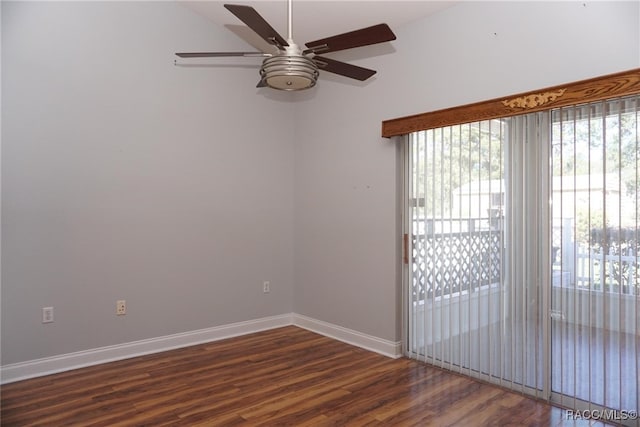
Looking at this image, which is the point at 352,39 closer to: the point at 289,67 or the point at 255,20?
the point at 289,67

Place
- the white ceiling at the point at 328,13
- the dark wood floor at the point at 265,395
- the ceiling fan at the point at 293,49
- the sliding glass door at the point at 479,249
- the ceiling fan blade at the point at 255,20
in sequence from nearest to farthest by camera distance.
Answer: the ceiling fan blade at the point at 255,20
the ceiling fan at the point at 293,49
the dark wood floor at the point at 265,395
the sliding glass door at the point at 479,249
the white ceiling at the point at 328,13

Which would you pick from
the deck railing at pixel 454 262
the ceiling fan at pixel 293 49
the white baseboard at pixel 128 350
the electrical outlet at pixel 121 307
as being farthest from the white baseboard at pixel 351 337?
the ceiling fan at pixel 293 49

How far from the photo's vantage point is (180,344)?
399cm

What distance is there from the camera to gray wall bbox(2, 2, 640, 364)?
3125 millimetres

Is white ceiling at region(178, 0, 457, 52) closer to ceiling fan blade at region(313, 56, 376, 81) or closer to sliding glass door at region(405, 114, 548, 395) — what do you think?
sliding glass door at region(405, 114, 548, 395)

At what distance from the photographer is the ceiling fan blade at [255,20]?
1936 mm

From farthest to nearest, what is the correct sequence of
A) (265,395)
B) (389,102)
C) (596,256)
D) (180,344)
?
(180,344)
(389,102)
(265,395)
(596,256)

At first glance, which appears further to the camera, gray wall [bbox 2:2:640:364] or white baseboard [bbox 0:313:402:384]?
white baseboard [bbox 0:313:402:384]

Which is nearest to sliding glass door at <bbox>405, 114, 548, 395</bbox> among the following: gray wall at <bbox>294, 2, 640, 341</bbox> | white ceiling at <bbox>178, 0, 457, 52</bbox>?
gray wall at <bbox>294, 2, 640, 341</bbox>

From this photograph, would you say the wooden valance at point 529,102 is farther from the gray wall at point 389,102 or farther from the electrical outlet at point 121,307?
the electrical outlet at point 121,307

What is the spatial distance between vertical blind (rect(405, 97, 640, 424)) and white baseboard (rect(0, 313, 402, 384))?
0.51 meters

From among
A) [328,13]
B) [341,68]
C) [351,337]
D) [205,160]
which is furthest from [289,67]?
[351,337]

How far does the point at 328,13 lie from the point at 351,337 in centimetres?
306

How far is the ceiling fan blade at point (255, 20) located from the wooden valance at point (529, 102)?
164cm
